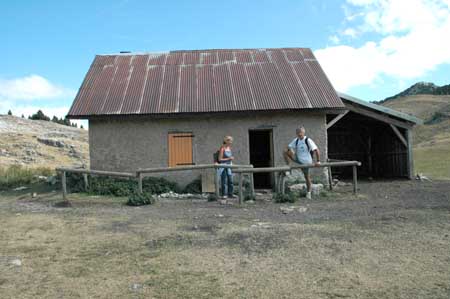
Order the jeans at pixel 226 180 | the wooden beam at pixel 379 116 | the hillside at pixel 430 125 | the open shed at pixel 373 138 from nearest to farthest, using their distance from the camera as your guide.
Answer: the jeans at pixel 226 180
the wooden beam at pixel 379 116
the open shed at pixel 373 138
the hillside at pixel 430 125

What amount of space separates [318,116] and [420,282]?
9774 mm

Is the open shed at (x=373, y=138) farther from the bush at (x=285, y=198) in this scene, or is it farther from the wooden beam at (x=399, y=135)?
the bush at (x=285, y=198)

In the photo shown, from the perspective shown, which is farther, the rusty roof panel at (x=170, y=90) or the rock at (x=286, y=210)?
the rusty roof panel at (x=170, y=90)

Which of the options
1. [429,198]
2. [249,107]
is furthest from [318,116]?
[429,198]

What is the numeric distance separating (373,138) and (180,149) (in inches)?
434

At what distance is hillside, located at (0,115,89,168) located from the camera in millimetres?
27484

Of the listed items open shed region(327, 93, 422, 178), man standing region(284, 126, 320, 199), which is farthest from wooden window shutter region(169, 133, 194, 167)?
open shed region(327, 93, 422, 178)

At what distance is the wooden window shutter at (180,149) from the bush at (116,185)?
→ 0.71 meters

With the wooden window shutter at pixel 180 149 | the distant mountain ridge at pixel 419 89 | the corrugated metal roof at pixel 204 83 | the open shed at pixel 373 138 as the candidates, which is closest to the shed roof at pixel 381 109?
the open shed at pixel 373 138

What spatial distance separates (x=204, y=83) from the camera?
14.8 metres

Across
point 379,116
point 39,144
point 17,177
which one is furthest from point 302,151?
point 39,144

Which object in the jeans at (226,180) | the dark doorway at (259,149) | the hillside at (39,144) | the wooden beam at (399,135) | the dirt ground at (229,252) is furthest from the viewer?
the hillside at (39,144)

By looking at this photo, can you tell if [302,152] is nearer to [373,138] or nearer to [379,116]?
[379,116]

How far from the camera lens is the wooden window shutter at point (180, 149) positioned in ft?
43.7
